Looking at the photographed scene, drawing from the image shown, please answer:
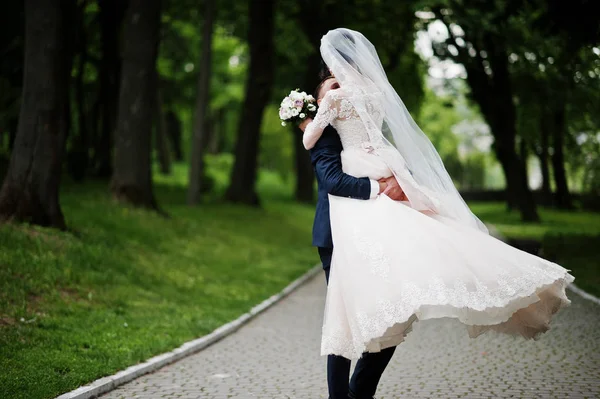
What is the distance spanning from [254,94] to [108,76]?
219 inches

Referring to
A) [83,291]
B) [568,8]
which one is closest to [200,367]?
[83,291]

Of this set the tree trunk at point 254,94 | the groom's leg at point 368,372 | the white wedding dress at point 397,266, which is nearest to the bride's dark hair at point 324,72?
the white wedding dress at point 397,266

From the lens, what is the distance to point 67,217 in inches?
603

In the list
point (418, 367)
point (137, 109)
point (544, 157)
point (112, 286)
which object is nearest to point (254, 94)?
point (137, 109)

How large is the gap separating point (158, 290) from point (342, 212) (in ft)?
25.7

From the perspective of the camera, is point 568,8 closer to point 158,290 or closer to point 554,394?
point 158,290

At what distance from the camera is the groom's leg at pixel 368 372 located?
5.47 m

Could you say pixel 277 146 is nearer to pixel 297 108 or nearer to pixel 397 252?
pixel 297 108

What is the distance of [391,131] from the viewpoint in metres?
5.79

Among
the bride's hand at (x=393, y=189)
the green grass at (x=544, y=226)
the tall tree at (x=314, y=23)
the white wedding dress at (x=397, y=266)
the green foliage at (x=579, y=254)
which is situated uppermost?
the tall tree at (x=314, y=23)

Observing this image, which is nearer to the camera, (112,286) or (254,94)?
(112,286)

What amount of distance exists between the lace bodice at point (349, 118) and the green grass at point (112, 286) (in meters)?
3.06

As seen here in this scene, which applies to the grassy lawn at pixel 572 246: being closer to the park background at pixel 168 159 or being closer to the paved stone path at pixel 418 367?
the park background at pixel 168 159

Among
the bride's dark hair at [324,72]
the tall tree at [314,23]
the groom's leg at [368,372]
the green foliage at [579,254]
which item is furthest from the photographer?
the tall tree at [314,23]
